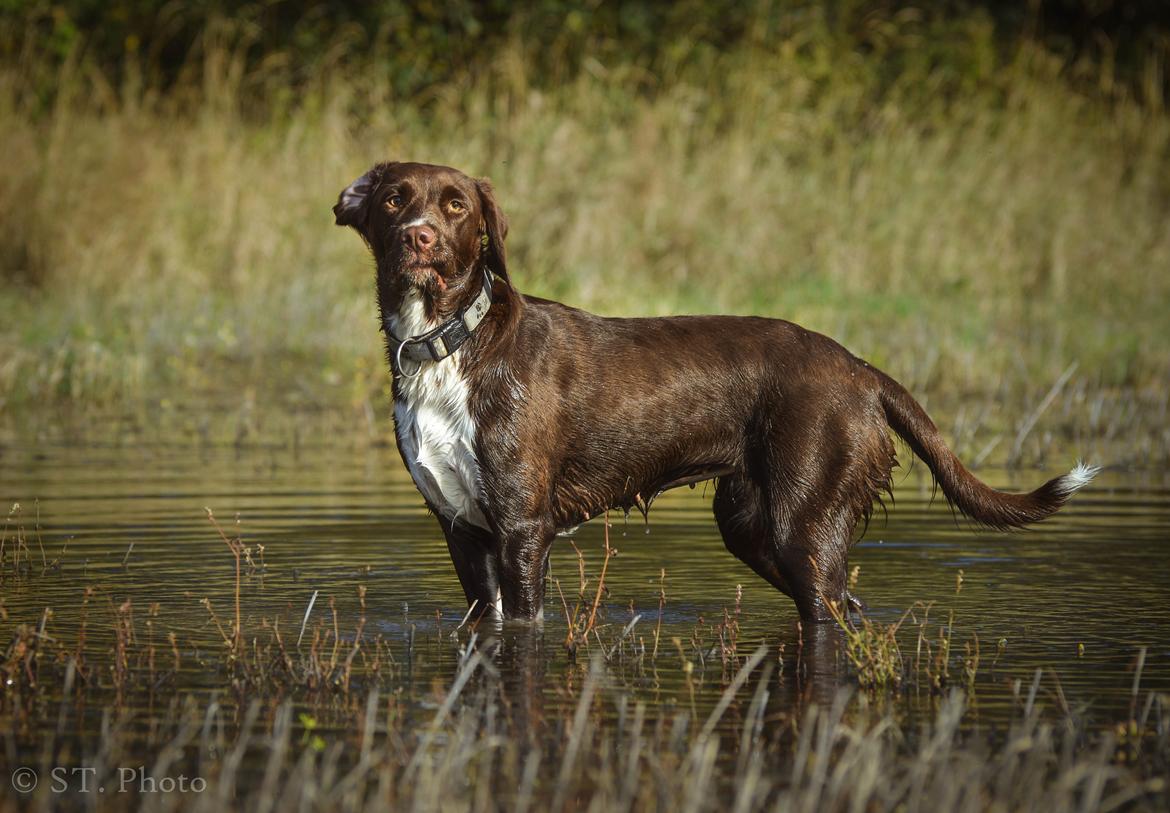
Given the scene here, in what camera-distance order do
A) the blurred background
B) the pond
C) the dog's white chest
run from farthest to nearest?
the blurred background < the dog's white chest < the pond

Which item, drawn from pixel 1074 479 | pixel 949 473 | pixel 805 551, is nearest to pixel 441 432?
pixel 805 551

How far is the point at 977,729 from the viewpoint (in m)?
4.54

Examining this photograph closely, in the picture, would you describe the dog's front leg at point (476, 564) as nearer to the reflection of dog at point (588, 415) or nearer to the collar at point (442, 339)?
the reflection of dog at point (588, 415)

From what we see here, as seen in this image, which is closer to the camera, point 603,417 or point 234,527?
point 603,417

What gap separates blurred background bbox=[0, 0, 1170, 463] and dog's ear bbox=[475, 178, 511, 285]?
5107 mm

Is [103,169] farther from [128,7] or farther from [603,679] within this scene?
[603,679]

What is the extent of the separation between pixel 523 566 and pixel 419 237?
1065 millimetres

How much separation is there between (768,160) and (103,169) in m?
5.32

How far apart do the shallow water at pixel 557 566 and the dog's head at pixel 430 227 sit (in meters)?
1.10

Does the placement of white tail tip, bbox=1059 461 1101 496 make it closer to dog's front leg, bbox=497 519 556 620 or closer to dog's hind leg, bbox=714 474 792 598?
dog's hind leg, bbox=714 474 792 598

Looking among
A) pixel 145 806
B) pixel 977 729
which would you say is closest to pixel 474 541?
pixel 977 729

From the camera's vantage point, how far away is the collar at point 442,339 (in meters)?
5.73

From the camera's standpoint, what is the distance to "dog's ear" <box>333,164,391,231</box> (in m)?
5.90

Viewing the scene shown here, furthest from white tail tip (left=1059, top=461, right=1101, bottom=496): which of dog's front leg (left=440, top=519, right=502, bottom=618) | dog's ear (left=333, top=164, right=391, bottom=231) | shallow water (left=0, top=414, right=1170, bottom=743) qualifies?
dog's ear (left=333, top=164, right=391, bottom=231)
